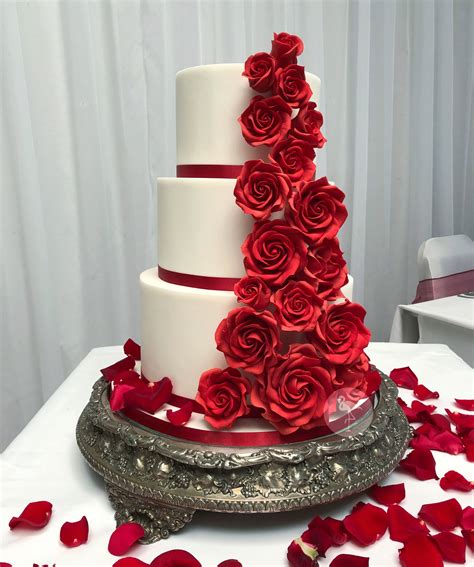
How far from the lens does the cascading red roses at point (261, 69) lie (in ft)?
3.10

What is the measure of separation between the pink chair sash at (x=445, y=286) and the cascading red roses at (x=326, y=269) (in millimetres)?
1473

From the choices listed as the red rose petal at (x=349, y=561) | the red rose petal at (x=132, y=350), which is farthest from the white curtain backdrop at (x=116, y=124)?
the red rose petal at (x=349, y=561)

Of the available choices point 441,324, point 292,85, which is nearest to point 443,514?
point 292,85

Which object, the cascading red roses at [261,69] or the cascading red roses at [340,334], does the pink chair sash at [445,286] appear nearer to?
the cascading red roses at [340,334]

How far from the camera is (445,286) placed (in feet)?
7.61

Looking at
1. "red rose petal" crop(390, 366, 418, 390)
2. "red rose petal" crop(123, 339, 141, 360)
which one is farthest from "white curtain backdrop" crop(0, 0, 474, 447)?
"red rose petal" crop(390, 366, 418, 390)

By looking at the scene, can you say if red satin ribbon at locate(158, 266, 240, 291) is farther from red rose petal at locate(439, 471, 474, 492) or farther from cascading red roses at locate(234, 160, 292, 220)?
red rose petal at locate(439, 471, 474, 492)

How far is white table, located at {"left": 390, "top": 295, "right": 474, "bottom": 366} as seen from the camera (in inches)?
73.4

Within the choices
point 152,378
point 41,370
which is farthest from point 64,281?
point 152,378

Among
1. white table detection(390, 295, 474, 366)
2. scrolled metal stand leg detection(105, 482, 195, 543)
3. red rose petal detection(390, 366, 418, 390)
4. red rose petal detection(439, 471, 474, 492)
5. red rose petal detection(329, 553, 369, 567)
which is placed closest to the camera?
red rose petal detection(329, 553, 369, 567)

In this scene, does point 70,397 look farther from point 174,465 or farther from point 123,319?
point 123,319

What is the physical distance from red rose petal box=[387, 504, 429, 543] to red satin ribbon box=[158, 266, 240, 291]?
0.44 metres

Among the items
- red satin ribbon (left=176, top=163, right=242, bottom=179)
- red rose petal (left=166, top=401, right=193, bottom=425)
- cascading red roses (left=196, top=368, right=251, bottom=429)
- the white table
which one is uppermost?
red satin ribbon (left=176, top=163, right=242, bottom=179)

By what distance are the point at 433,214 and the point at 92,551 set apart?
8.54ft
